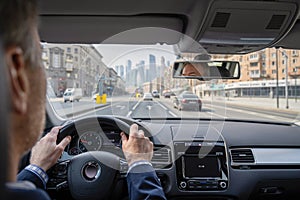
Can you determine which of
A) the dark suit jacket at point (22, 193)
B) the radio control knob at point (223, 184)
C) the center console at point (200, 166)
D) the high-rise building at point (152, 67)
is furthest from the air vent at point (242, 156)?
the dark suit jacket at point (22, 193)

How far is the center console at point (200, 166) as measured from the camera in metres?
3.21

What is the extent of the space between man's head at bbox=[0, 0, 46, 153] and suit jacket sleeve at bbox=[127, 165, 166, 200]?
0.92 meters

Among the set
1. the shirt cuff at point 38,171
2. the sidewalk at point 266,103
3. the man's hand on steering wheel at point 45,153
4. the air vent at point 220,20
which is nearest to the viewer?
the shirt cuff at point 38,171

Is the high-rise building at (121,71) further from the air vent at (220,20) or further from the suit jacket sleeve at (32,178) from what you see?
the suit jacket sleeve at (32,178)

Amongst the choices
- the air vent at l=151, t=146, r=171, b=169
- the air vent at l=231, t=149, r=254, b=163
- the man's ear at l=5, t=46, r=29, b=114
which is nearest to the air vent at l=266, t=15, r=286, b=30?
the air vent at l=231, t=149, r=254, b=163

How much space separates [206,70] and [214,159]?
87cm

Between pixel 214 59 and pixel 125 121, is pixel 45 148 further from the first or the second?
pixel 214 59

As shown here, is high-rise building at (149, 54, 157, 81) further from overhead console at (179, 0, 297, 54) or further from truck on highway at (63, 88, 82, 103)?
truck on highway at (63, 88, 82, 103)

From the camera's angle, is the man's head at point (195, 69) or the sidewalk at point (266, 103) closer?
the man's head at point (195, 69)

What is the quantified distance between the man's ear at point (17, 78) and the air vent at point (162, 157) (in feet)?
7.82

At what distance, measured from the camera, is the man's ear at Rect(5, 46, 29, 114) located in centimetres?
71

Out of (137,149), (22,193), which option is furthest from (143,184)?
(22,193)

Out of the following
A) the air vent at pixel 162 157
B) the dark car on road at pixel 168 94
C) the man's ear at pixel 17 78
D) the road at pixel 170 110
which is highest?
the man's ear at pixel 17 78

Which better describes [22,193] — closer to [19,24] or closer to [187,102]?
[19,24]
